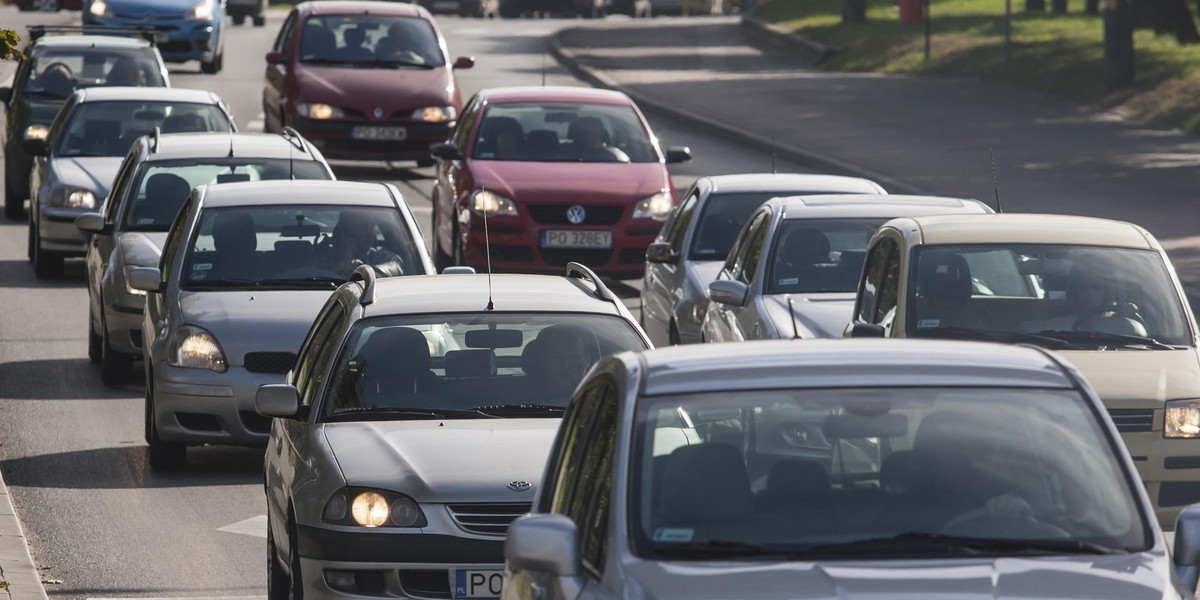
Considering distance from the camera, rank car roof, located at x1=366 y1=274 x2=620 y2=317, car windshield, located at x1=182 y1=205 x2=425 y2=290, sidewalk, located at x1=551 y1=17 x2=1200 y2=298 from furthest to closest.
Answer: sidewalk, located at x1=551 y1=17 x2=1200 y2=298 < car windshield, located at x1=182 y1=205 x2=425 y2=290 < car roof, located at x1=366 y1=274 x2=620 y2=317

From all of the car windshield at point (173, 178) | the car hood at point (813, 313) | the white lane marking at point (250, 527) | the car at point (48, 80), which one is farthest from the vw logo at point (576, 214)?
the white lane marking at point (250, 527)

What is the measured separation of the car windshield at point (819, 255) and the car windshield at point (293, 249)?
2164mm

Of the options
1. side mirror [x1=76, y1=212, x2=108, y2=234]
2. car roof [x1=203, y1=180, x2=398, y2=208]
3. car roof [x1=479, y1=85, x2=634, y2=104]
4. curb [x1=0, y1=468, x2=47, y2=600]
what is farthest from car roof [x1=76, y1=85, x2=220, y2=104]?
curb [x1=0, y1=468, x2=47, y2=600]

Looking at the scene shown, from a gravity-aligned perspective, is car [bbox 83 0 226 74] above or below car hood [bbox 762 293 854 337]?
below

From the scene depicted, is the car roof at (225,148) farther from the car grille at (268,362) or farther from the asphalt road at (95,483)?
the car grille at (268,362)

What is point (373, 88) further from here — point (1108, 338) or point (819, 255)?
point (1108, 338)

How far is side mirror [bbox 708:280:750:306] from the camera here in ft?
39.6

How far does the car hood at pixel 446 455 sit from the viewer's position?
7.61m

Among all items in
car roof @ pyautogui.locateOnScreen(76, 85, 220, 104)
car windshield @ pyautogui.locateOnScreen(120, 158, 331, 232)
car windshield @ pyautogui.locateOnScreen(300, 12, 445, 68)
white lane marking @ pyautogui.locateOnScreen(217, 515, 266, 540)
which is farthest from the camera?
car windshield @ pyautogui.locateOnScreen(300, 12, 445, 68)

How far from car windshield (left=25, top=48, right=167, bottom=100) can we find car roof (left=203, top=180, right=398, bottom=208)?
13.1 meters

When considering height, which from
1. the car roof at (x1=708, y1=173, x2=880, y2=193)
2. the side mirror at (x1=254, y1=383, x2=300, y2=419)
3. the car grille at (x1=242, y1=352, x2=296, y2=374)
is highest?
the side mirror at (x1=254, y1=383, x2=300, y2=419)

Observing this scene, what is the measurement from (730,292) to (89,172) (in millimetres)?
10109

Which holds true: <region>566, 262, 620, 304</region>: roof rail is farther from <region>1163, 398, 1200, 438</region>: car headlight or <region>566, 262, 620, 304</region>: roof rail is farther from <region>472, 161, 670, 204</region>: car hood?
<region>472, 161, 670, 204</region>: car hood

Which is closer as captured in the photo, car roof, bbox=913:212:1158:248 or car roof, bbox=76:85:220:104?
car roof, bbox=913:212:1158:248
